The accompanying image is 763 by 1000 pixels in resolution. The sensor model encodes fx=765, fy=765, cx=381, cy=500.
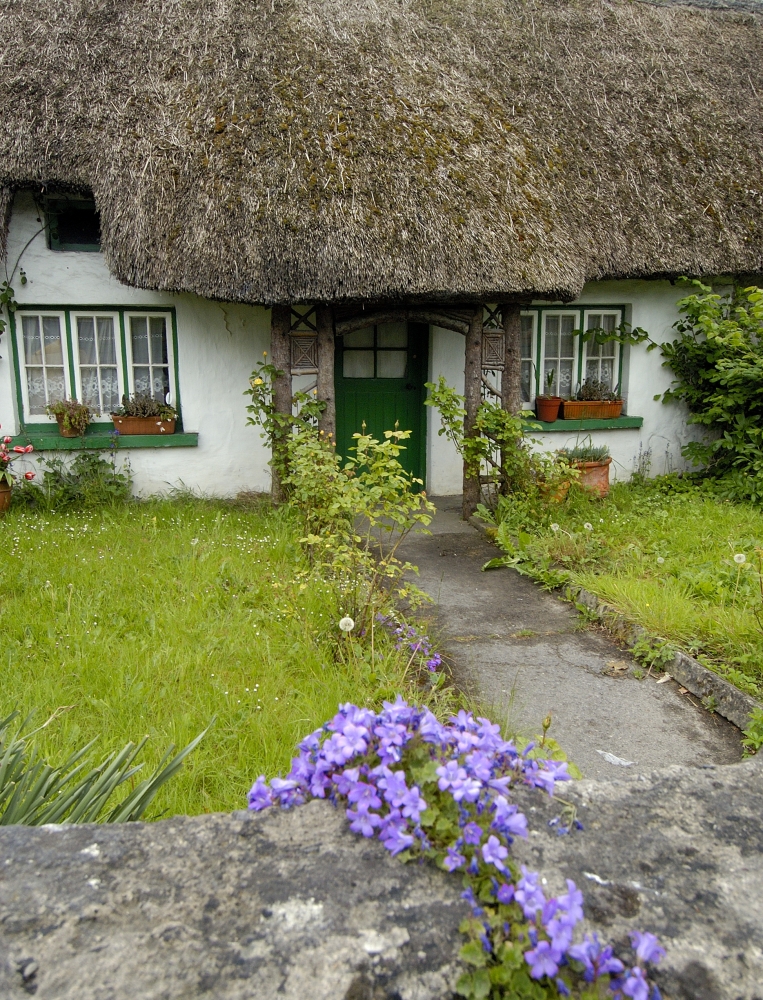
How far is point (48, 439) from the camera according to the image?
7.36 metres

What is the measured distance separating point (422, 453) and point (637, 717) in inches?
195

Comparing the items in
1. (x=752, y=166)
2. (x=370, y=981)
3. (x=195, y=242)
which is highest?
(x=752, y=166)

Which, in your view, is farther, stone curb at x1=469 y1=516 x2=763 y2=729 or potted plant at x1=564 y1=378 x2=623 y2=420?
potted plant at x1=564 y1=378 x2=623 y2=420

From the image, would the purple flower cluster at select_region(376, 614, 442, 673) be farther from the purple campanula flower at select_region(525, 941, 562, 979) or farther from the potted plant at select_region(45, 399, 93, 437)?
the potted plant at select_region(45, 399, 93, 437)

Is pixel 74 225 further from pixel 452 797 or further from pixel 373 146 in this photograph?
pixel 452 797

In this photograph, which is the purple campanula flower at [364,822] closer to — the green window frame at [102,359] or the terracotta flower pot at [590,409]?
the green window frame at [102,359]

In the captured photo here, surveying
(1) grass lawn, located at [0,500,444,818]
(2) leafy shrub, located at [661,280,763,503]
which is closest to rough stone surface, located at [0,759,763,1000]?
(1) grass lawn, located at [0,500,444,818]

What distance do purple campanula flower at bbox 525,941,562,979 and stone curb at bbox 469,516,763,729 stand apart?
3.06 metres

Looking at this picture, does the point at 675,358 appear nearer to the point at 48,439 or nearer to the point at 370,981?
the point at 48,439

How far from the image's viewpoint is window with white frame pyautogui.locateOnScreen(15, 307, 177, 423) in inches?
296

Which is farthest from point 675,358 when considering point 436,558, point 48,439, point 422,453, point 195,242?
point 48,439

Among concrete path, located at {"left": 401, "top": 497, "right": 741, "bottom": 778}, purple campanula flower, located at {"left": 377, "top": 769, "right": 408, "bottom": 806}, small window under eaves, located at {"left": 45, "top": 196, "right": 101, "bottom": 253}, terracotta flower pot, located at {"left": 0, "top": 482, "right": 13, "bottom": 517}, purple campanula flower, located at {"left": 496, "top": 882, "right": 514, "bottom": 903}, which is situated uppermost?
small window under eaves, located at {"left": 45, "top": 196, "right": 101, "bottom": 253}

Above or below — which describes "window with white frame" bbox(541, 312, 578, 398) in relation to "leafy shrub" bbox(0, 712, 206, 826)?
above

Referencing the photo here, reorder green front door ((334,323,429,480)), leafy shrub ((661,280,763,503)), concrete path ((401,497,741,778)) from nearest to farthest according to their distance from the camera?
1. concrete path ((401,497,741,778))
2. leafy shrub ((661,280,763,503))
3. green front door ((334,323,429,480))
